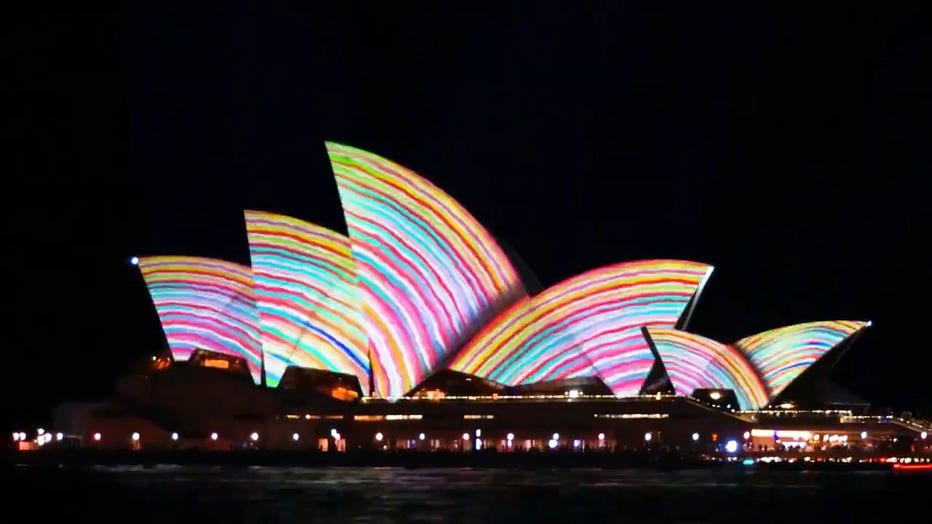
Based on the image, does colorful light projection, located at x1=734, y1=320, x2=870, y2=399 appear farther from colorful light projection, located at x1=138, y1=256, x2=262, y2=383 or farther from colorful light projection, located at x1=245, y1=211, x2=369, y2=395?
colorful light projection, located at x1=138, y1=256, x2=262, y2=383

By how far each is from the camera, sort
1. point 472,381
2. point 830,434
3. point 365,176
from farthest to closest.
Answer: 1. point 830,434
2. point 472,381
3. point 365,176

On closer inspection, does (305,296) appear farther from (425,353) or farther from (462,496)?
(462,496)

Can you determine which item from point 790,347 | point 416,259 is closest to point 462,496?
point 416,259

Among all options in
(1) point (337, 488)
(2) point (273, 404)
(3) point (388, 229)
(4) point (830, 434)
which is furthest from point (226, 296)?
(4) point (830, 434)

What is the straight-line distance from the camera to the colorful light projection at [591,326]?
55.2m

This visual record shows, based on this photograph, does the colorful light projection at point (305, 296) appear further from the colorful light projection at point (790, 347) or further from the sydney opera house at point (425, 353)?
the colorful light projection at point (790, 347)

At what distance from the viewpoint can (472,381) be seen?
5866 centimetres

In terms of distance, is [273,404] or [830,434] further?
[830,434]

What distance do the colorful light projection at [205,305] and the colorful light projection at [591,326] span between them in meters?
9.40

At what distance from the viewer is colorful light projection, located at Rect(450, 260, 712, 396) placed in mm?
55250

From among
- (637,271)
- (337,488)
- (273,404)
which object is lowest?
(337,488)

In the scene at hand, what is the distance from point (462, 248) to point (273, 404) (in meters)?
11.8

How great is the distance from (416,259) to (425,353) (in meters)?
4.87

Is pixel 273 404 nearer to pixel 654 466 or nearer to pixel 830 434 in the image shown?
pixel 654 466
